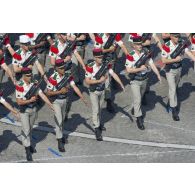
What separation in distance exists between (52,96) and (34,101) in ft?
2.28

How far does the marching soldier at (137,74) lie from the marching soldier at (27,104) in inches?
118

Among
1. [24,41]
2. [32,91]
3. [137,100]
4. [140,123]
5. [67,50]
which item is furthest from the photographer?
[67,50]

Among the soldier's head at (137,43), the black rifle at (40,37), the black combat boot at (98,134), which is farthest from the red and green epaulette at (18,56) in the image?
the soldier's head at (137,43)

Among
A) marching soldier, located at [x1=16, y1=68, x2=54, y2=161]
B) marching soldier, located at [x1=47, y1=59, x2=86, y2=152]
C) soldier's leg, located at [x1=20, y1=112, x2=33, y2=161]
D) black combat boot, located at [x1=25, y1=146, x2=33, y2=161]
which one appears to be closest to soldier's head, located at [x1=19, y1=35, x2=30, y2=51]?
marching soldier, located at [x1=47, y1=59, x2=86, y2=152]

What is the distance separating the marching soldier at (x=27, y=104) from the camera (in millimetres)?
24703

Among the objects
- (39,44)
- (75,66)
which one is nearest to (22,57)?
(39,44)

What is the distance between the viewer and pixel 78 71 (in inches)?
1147

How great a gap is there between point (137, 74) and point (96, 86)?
4.76 ft

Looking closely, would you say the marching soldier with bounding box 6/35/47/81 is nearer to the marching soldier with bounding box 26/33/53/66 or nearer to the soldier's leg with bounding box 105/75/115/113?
the marching soldier with bounding box 26/33/53/66

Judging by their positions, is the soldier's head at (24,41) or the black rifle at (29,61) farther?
the black rifle at (29,61)

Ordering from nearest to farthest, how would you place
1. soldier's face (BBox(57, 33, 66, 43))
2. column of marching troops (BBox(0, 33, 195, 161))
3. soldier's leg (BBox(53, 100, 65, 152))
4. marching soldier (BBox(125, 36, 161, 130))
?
1. column of marching troops (BBox(0, 33, 195, 161))
2. soldier's leg (BBox(53, 100, 65, 152))
3. marching soldier (BBox(125, 36, 161, 130))
4. soldier's face (BBox(57, 33, 66, 43))

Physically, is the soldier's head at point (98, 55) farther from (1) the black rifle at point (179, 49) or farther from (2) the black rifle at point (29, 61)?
(2) the black rifle at point (29, 61)

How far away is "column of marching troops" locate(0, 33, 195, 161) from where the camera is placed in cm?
2500

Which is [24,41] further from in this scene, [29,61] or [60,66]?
[60,66]
